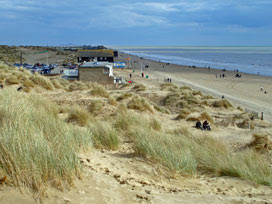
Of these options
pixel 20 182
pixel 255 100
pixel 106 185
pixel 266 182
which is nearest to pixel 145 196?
pixel 106 185

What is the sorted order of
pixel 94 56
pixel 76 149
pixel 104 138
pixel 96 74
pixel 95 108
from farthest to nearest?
pixel 94 56
pixel 96 74
pixel 95 108
pixel 104 138
pixel 76 149

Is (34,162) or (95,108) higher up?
(34,162)

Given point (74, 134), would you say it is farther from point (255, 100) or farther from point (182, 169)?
point (255, 100)

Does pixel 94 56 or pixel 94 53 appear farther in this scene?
pixel 94 53

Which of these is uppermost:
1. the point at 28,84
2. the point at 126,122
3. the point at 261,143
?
the point at 28,84

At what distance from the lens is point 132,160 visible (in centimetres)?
570

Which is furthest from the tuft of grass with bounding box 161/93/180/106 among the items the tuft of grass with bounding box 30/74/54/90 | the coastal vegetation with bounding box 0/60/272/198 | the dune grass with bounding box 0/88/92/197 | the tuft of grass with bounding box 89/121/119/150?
the dune grass with bounding box 0/88/92/197

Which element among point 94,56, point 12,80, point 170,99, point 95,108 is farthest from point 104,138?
point 94,56

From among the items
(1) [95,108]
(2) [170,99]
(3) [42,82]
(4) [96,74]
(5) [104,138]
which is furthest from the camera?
(4) [96,74]

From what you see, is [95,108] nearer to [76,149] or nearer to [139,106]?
[139,106]

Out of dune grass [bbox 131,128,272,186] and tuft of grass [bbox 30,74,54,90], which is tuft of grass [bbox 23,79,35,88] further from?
dune grass [bbox 131,128,272,186]

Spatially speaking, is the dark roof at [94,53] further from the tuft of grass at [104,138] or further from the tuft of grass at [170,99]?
the tuft of grass at [104,138]

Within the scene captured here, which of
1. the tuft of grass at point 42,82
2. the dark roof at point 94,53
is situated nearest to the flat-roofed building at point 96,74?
the tuft of grass at point 42,82

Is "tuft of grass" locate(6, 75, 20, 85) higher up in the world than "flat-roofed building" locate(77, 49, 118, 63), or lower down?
lower down
